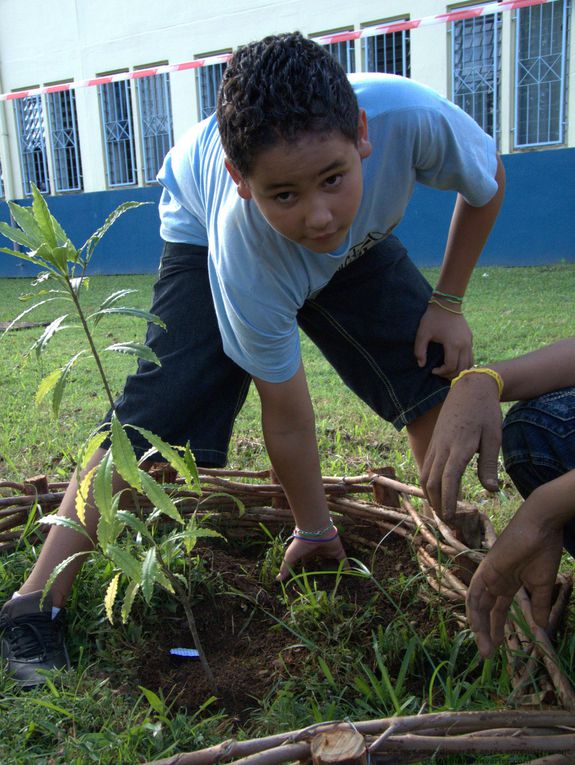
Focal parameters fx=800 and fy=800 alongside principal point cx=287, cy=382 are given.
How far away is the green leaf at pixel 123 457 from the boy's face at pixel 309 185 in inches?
19.9

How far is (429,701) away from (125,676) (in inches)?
25.7

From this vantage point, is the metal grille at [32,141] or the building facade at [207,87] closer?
the building facade at [207,87]

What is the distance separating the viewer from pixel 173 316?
2031 millimetres

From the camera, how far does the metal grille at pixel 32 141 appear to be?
495 inches

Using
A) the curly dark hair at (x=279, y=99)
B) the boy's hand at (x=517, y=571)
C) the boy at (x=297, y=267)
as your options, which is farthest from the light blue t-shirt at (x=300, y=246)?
the boy's hand at (x=517, y=571)

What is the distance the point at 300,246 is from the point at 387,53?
843 centimetres

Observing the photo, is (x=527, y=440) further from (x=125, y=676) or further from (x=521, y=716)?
(x=125, y=676)

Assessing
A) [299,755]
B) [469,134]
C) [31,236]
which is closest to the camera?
[299,755]

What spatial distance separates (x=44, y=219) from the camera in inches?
49.8

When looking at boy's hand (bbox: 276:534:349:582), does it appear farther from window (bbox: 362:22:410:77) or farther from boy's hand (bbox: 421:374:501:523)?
window (bbox: 362:22:410:77)

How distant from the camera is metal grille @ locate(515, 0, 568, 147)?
8.36 metres

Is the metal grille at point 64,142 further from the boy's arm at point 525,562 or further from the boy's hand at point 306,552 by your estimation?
the boy's arm at point 525,562

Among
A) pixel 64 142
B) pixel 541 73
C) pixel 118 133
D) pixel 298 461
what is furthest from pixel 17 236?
pixel 64 142

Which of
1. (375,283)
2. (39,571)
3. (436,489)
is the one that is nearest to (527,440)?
Result: (436,489)
